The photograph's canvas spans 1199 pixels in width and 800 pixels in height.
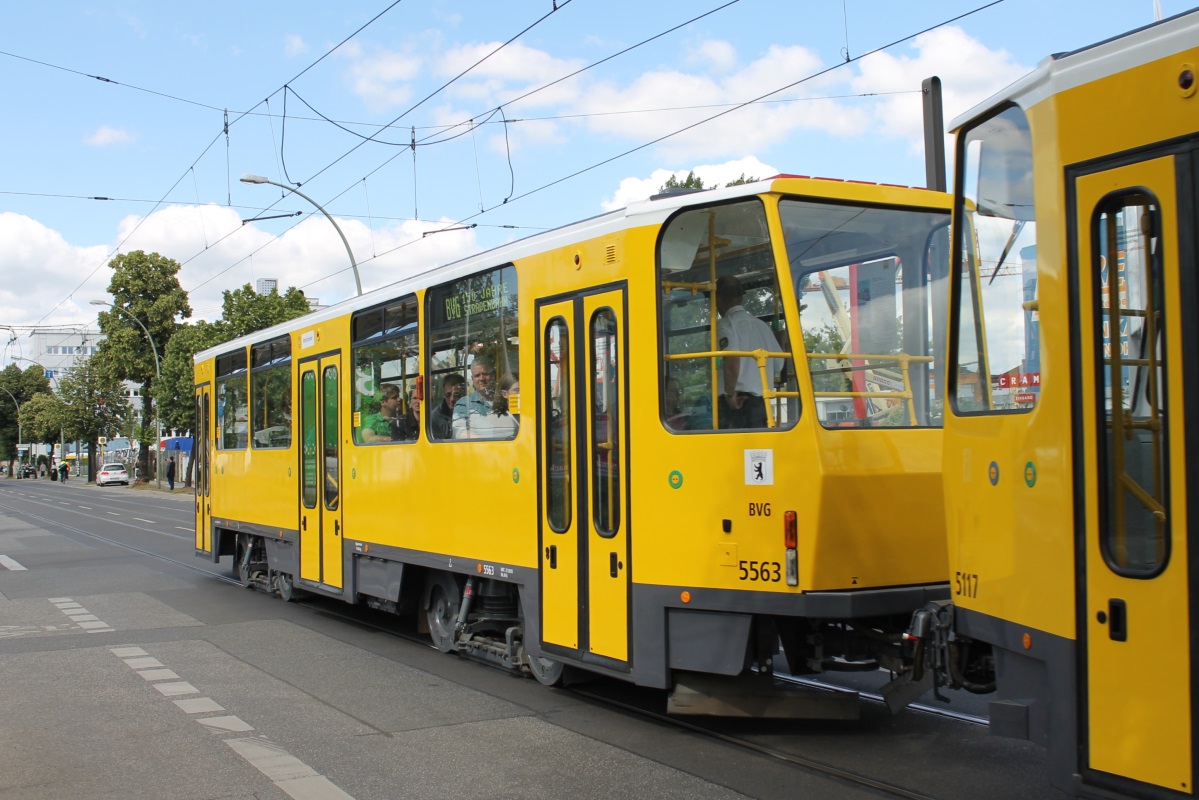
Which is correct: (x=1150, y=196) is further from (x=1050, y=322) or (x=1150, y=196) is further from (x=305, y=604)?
(x=305, y=604)

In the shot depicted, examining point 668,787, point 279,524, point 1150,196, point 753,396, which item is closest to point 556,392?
point 753,396

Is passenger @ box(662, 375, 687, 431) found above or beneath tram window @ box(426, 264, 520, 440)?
beneath

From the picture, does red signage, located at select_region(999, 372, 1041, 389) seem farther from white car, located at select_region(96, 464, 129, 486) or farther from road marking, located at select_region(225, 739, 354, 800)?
white car, located at select_region(96, 464, 129, 486)

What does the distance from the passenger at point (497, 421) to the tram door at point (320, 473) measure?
2993 millimetres

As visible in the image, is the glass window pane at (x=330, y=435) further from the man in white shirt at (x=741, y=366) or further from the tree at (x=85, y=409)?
the tree at (x=85, y=409)

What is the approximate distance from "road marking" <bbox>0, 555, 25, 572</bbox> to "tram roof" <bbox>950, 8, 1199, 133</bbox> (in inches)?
682

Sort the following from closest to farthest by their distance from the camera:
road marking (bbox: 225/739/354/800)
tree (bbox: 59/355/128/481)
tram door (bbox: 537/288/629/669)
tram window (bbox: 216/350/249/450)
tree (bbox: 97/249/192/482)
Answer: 1. road marking (bbox: 225/739/354/800)
2. tram door (bbox: 537/288/629/669)
3. tram window (bbox: 216/350/249/450)
4. tree (bbox: 97/249/192/482)
5. tree (bbox: 59/355/128/481)

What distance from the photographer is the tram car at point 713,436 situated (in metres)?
6.00

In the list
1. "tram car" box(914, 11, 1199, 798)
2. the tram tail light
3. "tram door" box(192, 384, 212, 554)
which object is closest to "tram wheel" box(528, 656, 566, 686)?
the tram tail light

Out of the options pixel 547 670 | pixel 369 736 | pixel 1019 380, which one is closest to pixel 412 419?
pixel 547 670

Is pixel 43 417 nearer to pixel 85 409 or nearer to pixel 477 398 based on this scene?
pixel 85 409

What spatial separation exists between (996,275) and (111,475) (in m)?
76.4

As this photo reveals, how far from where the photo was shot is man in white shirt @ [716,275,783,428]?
6.18 metres

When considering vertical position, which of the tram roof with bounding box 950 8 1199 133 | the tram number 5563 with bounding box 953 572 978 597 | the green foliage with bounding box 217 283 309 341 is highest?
the green foliage with bounding box 217 283 309 341
